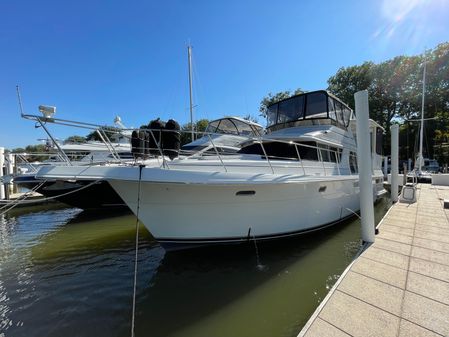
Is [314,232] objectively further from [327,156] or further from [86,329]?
[86,329]

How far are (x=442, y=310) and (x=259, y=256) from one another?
116 inches

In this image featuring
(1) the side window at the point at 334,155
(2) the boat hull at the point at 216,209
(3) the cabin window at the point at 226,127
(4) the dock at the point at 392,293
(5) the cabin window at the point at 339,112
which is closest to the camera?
(4) the dock at the point at 392,293

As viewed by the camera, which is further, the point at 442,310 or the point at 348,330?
the point at 442,310

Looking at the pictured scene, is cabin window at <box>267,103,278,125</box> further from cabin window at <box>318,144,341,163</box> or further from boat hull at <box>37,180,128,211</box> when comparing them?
boat hull at <box>37,180,128,211</box>

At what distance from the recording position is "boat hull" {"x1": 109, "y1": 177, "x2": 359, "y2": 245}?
444cm

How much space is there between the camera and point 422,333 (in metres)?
2.40

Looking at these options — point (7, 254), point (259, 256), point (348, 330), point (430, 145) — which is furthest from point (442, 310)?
point (430, 145)

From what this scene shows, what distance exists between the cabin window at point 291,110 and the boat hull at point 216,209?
128 inches

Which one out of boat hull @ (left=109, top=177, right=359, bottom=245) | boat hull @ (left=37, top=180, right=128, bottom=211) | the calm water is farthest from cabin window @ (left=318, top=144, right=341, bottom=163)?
boat hull @ (left=37, top=180, right=128, bottom=211)

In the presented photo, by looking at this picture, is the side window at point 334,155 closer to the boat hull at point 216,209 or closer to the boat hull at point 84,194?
the boat hull at point 216,209

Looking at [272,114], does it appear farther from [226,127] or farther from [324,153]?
[226,127]

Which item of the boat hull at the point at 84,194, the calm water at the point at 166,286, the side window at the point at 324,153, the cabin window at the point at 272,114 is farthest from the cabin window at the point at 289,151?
the boat hull at the point at 84,194

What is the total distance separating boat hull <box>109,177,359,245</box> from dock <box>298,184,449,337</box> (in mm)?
1573

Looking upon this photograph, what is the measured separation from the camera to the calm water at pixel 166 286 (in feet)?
10.8
